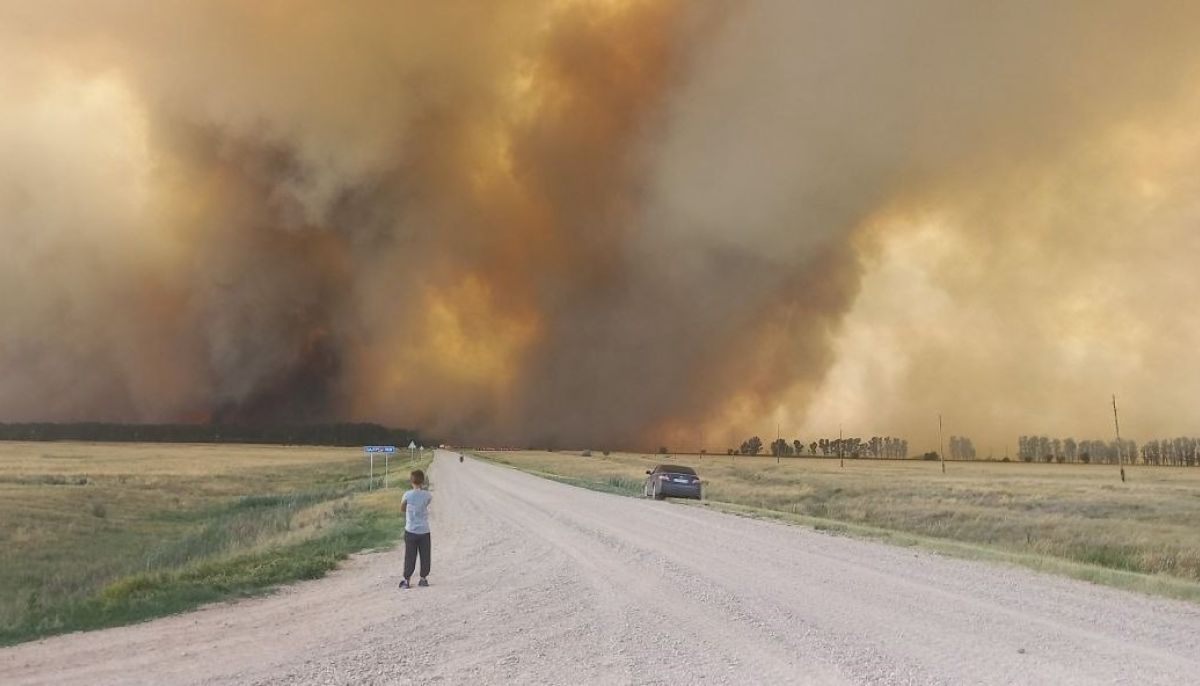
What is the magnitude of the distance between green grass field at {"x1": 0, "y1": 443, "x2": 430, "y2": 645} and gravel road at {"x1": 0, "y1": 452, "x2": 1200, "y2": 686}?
111 cm

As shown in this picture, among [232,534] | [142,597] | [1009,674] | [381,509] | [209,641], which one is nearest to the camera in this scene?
[1009,674]

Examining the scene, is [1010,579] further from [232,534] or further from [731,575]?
[232,534]

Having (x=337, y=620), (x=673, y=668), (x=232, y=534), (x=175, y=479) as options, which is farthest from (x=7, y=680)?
(x=175, y=479)

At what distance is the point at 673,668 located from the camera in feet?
23.7

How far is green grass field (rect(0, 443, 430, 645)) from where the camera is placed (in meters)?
11.6

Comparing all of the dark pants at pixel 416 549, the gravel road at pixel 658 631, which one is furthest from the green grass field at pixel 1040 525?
the dark pants at pixel 416 549

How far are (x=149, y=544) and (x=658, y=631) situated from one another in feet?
80.2

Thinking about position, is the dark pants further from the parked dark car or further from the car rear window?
the car rear window

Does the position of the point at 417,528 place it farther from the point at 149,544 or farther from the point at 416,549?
the point at 149,544

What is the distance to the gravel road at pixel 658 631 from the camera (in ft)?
23.3

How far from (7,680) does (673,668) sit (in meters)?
6.41

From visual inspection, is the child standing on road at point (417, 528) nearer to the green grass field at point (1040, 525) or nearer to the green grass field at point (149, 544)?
the green grass field at point (149, 544)

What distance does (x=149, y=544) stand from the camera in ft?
→ 86.0

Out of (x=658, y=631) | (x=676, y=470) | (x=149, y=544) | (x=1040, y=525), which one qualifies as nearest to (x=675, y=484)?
(x=676, y=470)
